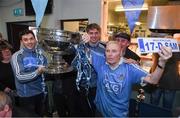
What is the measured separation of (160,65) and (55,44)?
74 cm

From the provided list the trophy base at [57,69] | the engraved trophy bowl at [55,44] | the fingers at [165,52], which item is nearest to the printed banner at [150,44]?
the fingers at [165,52]

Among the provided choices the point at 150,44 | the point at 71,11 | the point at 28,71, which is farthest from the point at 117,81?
the point at 71,11

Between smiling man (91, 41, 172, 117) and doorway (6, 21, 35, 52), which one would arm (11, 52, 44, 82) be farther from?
doorway (6, 21, 35, 52)

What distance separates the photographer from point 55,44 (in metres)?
1.66

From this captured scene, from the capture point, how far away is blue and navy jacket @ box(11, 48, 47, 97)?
6.28 ft

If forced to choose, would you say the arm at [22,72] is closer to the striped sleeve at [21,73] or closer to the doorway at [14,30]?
the striped sleeve at [21,73]

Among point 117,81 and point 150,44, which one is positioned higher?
point 150,44

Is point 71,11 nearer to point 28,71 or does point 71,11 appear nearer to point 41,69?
point 28,71

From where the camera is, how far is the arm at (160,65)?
130cm

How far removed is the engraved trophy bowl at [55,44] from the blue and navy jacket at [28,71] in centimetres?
17

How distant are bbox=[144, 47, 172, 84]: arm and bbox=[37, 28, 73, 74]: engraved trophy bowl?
0.62m

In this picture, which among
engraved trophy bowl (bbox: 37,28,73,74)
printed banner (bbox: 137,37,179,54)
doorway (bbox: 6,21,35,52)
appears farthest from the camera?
doorway (bbox: 6,21,35,52)

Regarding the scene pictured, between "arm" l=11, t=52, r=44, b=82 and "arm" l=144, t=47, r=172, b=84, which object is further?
"arm" l=11, t=52, r=44, b=82

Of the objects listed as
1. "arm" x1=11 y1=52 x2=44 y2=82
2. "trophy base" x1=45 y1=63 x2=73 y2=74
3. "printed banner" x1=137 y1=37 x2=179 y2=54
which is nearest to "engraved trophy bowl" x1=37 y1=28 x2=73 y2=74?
"trophy base" x1=45 y1=63 x2=73 y2=74
